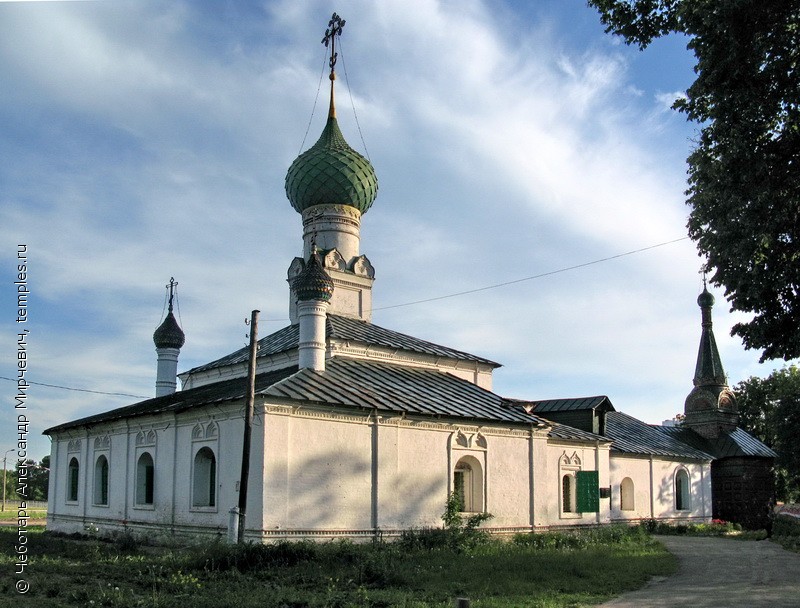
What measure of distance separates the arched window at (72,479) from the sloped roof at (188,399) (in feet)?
3.45

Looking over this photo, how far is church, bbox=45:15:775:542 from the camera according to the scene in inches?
676

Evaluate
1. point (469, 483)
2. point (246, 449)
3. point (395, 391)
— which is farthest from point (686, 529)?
point (246, 449)

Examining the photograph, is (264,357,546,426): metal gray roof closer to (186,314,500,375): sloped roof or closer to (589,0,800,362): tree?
(186,314,500,375): sloped roof

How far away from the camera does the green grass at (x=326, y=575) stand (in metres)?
10.8

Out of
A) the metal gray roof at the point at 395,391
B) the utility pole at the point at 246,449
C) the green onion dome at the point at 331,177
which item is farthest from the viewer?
the green onion dome at the point at 331,177

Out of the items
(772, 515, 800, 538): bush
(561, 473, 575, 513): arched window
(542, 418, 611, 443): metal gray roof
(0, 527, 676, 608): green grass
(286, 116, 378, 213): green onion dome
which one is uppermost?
(286, 116, 378, 213): green onion dome

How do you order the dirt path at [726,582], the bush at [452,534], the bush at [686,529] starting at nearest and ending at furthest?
the dirt path at [726,582] < the bush at [452,534] < the bush at [686,529]

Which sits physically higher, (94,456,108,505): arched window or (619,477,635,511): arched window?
(94,456,108,505): arched window

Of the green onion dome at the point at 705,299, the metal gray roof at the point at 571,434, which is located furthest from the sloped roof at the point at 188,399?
the green onion dome at the point at 705,299

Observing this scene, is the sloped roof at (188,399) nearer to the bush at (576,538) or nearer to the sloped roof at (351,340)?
the sloped roof at (351,340)

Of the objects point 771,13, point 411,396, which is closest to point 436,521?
point 411,396

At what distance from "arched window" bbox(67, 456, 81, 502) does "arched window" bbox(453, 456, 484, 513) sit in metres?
11.3

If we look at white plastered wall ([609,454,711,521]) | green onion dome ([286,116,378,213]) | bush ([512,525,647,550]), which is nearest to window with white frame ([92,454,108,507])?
green onion dome ([286,116,378,213])

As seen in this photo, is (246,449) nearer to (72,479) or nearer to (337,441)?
(337,441)
